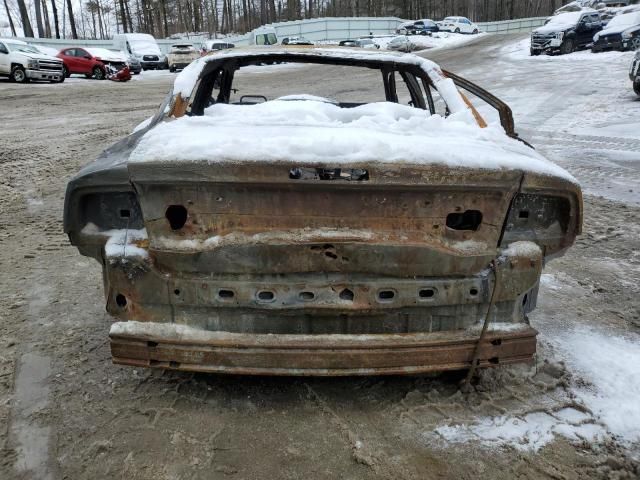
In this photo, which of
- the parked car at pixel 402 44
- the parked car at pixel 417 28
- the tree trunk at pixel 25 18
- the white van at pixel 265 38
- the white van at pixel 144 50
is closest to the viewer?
the white van at pixel 265 38

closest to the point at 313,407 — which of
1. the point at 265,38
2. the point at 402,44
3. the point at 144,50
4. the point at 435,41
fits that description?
the point at 265,38

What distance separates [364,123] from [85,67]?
24.9 m

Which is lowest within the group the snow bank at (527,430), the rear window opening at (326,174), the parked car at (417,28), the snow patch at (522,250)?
the snow bank at (527,430)

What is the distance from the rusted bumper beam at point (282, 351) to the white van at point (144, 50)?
1243 inches

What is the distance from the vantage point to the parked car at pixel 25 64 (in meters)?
20.5

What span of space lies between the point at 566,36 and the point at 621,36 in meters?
2.94

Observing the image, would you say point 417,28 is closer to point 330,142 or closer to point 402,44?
point 402,44

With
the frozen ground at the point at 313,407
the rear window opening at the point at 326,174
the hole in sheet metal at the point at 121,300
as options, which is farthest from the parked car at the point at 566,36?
the hole in sheet metal at the point at 121,300

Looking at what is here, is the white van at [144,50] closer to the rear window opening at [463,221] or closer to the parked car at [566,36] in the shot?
the parked car at [566,36]

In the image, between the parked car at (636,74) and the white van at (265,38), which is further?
the white van at (265,38)

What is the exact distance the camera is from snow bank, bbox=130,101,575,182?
7.10 ft

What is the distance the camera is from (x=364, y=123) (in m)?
2.77

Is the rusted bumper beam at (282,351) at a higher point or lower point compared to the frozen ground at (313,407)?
higher

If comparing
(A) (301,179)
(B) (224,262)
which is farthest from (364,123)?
(B) (224,262)
